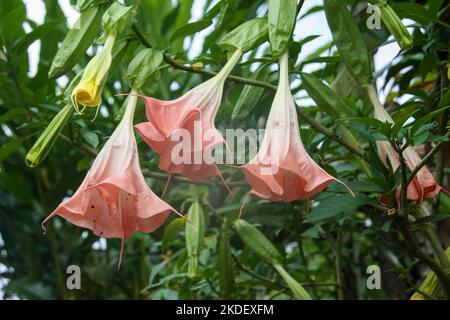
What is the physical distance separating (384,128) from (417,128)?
3 cm

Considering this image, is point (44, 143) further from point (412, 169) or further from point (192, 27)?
point (412, 169)

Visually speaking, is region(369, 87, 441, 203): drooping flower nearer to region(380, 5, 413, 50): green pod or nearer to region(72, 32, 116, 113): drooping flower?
region(380, 5, 413, 50): green pod

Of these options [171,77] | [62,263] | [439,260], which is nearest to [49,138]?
[439,260]

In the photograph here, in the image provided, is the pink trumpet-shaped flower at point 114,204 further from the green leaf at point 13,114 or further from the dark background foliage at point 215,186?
the green leaf at point 13,114

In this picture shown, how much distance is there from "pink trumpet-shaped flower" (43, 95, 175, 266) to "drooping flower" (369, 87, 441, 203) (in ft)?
0.80

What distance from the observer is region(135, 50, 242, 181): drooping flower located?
50 cm

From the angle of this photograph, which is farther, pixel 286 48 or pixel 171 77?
pixel 171 77

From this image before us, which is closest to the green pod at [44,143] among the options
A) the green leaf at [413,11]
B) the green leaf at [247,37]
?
the green leaf at [247,37]

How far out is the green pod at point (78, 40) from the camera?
592 mm

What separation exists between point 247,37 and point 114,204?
20 cm

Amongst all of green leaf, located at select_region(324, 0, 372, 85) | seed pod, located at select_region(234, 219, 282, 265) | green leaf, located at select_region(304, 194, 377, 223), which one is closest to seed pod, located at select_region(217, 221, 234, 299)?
seed pod, located at select_region(234, 219, 282, 265)

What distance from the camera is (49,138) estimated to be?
0.58 m
